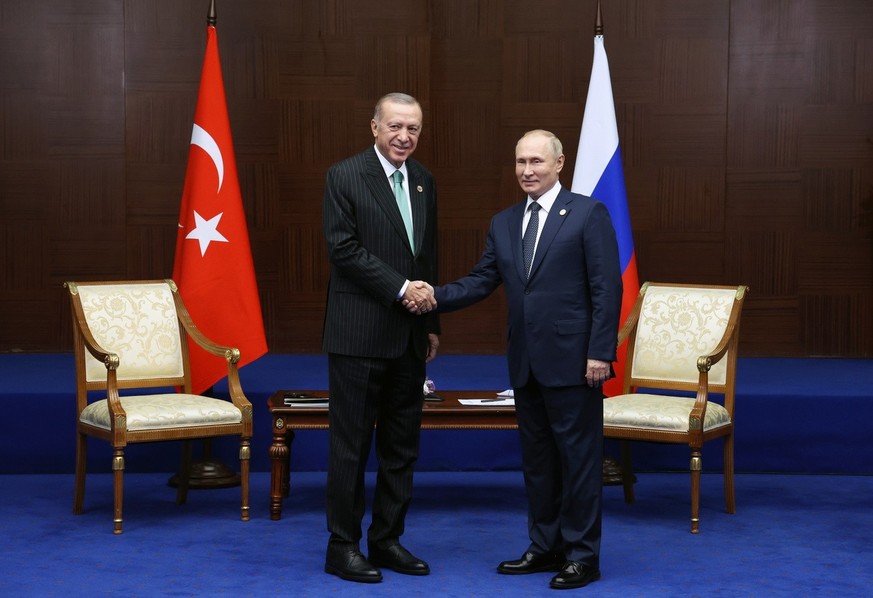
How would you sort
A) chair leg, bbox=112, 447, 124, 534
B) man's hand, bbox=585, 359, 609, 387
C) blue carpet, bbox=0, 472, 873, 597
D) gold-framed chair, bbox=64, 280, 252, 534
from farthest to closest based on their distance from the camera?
gold-framed chair, bbox=64, 280, 252, 534
chair leg, bbox=112, 447, 124, 534
blue carpet, bbox=0, 472, 873, 597
man's hand, bbox=585, 359, 609, 387

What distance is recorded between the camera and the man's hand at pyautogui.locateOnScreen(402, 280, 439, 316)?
12.3 feet

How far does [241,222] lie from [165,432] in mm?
1209

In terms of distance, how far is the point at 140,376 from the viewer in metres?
5.04

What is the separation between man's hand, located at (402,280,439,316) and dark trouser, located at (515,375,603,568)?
437 millimetres

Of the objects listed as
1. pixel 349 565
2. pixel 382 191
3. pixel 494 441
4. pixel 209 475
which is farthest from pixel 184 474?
pixel 382 191

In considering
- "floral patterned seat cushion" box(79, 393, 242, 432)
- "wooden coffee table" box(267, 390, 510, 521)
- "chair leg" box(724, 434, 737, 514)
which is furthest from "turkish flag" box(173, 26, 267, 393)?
"chair leg" box(724, 434, 737, 514)

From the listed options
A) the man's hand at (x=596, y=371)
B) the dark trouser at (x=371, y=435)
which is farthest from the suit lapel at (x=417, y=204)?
the man's hand at (x=596, y=371)

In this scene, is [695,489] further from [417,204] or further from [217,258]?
[217,258]

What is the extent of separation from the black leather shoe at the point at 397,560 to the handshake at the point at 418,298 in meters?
0.84

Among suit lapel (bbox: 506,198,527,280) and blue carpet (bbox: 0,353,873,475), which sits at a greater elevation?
suit lapel (bbox: 506,198,527,280)

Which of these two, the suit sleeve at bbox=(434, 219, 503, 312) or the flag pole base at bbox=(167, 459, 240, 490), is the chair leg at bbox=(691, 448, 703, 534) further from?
the flag pole base at bbox=(167, 459, 240, 490)

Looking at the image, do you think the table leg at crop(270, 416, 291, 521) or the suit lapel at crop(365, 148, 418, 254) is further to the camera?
the table leg at crop(270, 416, 291, 521)

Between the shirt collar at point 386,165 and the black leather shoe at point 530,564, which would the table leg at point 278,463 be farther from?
the shirt collar at point 386,165

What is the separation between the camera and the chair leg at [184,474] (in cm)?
499
